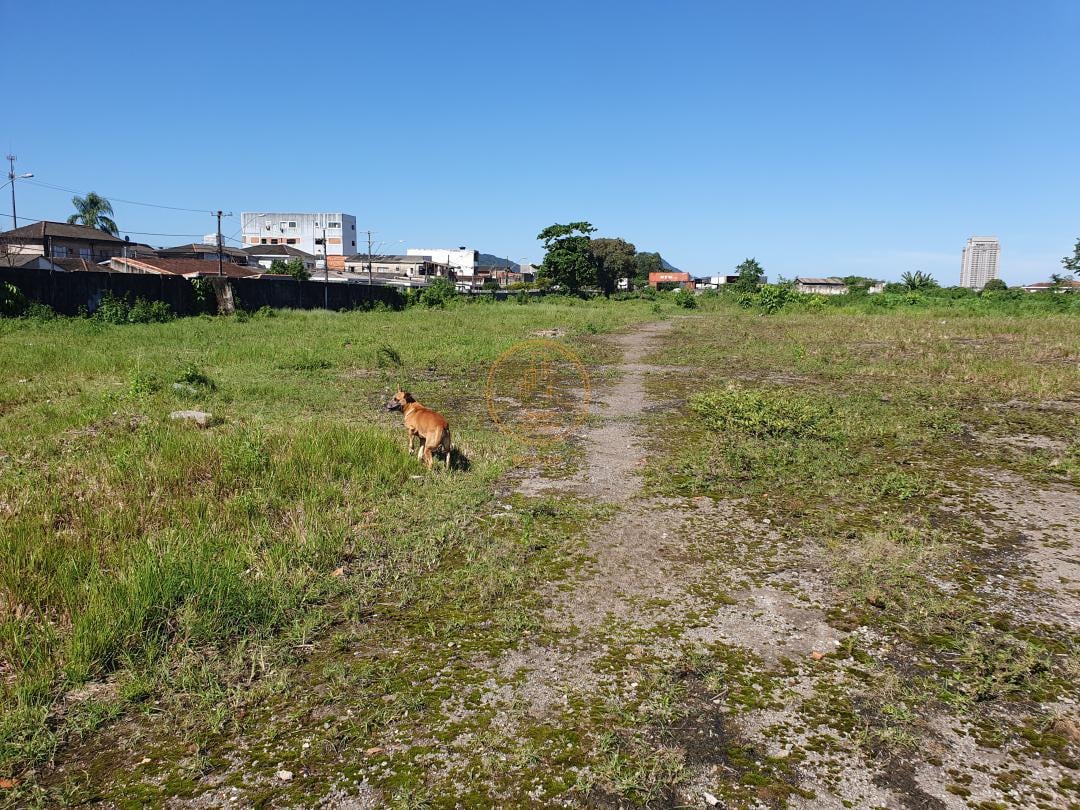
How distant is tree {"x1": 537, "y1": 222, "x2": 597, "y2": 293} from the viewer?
60.8 m

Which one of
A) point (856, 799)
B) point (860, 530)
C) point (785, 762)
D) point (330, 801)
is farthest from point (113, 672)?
point (860, 530)

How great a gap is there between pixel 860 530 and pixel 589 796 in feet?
11.4

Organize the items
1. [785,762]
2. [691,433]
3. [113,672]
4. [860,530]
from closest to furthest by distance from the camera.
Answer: [785,762]
[113,672]
[860,530]
[691,433]

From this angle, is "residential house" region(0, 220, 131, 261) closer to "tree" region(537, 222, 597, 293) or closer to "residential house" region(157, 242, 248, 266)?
"residential house" region(157, 242, 248, 266)

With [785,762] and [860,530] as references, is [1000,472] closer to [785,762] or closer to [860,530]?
[860,530]

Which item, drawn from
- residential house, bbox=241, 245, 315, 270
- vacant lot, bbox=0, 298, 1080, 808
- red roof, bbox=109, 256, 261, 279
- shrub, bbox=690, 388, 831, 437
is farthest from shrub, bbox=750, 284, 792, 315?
residential house, bbox=241, 245, 315, 270

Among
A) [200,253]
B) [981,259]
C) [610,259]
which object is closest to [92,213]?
[200,253]

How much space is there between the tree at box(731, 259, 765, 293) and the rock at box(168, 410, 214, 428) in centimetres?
5919

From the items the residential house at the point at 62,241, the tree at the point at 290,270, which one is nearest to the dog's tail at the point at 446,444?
the tree at the point at 290,270

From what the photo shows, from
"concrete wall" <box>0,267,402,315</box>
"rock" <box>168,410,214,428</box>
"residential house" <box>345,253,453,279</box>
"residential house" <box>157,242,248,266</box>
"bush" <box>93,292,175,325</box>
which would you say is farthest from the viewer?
"residential house" <box>345,253,453,279</box>

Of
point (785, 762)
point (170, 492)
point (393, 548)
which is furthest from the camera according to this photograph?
point (170, 492)

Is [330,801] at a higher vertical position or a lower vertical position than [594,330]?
lower

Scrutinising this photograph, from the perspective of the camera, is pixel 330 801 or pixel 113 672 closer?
pixel 330 801

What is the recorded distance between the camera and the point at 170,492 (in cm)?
512
